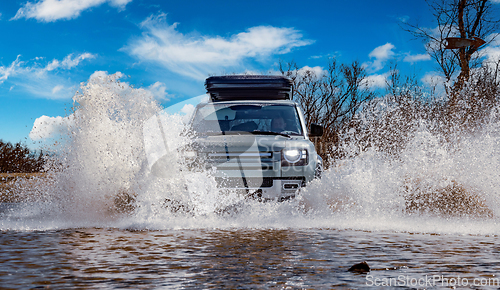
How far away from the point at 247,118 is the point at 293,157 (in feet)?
5.58

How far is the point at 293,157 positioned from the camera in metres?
6.59

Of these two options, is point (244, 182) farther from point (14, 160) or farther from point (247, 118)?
point (14, 160)

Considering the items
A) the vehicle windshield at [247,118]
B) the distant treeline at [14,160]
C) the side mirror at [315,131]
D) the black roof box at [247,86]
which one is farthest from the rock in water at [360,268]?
the distant treeline at [14,160]

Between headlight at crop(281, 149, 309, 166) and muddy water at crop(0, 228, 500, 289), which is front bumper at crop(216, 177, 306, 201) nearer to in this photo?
headlight at crop(281, 149, 309, 166)

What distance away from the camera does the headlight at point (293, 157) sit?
655cm

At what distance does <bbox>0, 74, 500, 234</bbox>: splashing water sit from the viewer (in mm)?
6227

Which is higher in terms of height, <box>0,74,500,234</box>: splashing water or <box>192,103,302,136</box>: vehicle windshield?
<box>192,103,302,136</box>: vehicle windshield

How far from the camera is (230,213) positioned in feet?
20.6

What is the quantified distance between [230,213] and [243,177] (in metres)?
0.52

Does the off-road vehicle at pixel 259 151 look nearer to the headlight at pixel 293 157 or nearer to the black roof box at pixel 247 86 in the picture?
the headlight at pixel 293 157

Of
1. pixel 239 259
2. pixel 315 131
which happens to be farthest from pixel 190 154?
pixel 239 259

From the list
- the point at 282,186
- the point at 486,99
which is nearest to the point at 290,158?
the point at 282,186

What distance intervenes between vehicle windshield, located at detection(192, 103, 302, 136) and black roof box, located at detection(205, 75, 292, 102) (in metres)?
Answer: 1.00

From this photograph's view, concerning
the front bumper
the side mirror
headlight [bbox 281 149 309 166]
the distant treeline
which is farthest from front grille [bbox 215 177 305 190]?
the distant treeline
